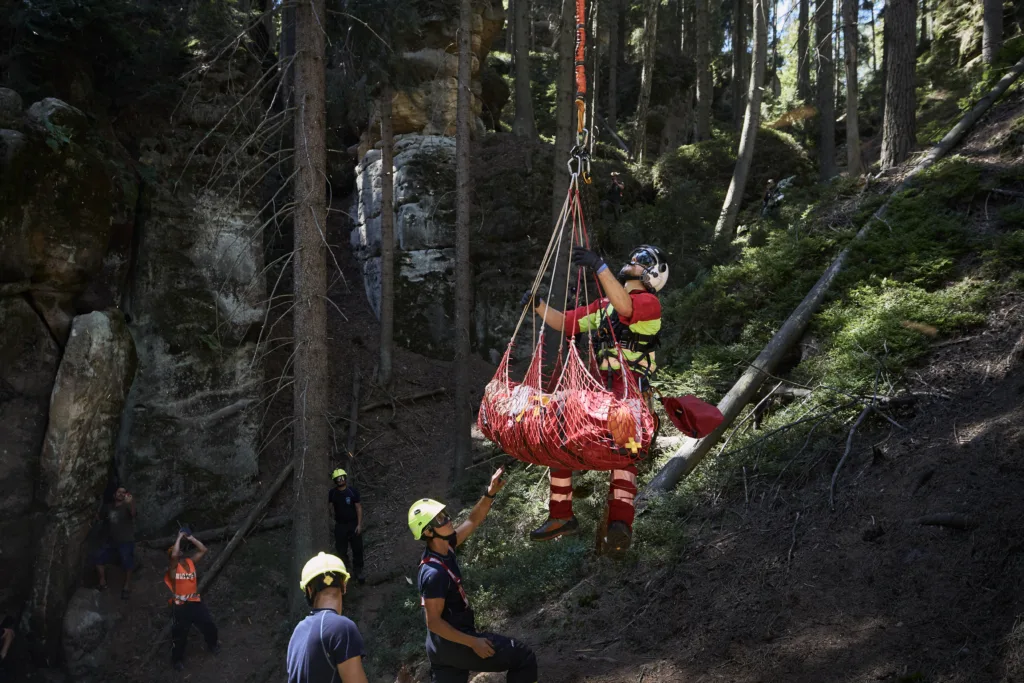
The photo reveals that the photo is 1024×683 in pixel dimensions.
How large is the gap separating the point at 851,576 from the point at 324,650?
4149mm

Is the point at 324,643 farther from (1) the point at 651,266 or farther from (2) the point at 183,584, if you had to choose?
(2) the point at 183,584

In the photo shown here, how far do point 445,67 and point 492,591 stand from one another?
43.3 ft

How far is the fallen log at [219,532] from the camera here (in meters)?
12.4

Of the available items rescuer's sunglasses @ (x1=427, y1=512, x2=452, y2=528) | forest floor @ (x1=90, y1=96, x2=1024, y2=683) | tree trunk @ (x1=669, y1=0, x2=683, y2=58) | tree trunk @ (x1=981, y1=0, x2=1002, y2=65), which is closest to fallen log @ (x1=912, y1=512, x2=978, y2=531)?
forest floor @ (x1=90, y1=96, x2=1024, y2=683)

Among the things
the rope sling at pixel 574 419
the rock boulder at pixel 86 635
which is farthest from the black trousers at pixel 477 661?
the rock boulder at pixel 86 635

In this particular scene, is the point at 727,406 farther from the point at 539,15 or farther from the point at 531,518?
the point at 539,15

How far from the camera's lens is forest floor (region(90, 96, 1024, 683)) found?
17.2 feet

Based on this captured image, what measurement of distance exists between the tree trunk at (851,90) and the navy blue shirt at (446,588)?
42.4 feet

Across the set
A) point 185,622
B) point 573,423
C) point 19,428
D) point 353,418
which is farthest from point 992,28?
point 19,428

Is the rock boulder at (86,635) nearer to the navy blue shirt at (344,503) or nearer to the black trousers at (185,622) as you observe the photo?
the black trousers at (185,622)

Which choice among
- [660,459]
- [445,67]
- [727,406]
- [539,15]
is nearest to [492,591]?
[660,459]

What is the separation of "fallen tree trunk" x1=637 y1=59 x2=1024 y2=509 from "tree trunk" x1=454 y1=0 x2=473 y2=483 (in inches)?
194

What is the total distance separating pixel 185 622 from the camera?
10195mm

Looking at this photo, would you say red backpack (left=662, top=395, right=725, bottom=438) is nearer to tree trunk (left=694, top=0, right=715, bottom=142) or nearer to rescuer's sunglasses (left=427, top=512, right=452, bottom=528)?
rescuer's sunglasses (left=427, top=512, right=452, bottom=528)
